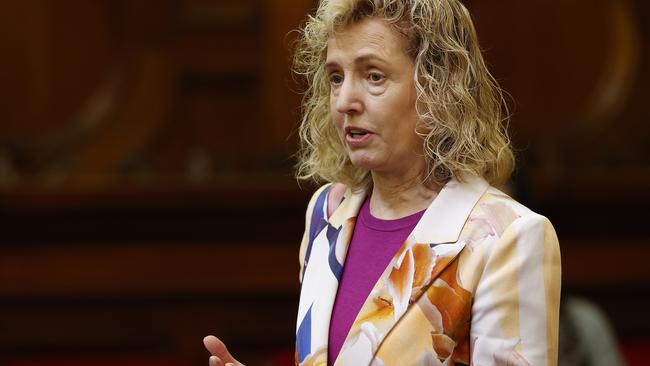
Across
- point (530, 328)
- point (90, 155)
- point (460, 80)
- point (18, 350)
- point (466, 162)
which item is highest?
point (460, 80)

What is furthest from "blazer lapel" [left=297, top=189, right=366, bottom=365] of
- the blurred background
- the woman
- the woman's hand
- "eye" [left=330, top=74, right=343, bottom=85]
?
the blurred background

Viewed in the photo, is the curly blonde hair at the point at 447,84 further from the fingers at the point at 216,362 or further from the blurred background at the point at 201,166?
the blurred background at the point at 201,166

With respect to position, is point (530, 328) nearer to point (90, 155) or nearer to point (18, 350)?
point (18, 350)

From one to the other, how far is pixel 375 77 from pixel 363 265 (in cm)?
33

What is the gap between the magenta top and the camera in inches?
75.9

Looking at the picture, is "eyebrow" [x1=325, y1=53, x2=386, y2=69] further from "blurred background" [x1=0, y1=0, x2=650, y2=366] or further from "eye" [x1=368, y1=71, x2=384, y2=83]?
"blurred background" [x1=0, y1=0, x2=650, y2=366]

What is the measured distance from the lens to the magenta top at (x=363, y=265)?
6.32ft

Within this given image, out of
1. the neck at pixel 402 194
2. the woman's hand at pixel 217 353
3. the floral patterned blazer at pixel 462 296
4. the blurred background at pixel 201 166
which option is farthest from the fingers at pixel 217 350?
the blurred background at pixel 201 166

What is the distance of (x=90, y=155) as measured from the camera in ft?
22.0

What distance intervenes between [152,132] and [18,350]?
1.90 m

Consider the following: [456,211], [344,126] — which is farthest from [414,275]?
[344,126]

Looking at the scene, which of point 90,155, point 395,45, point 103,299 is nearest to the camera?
point 395,45

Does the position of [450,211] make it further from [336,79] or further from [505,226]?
[336,79]

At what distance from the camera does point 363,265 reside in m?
1.98
